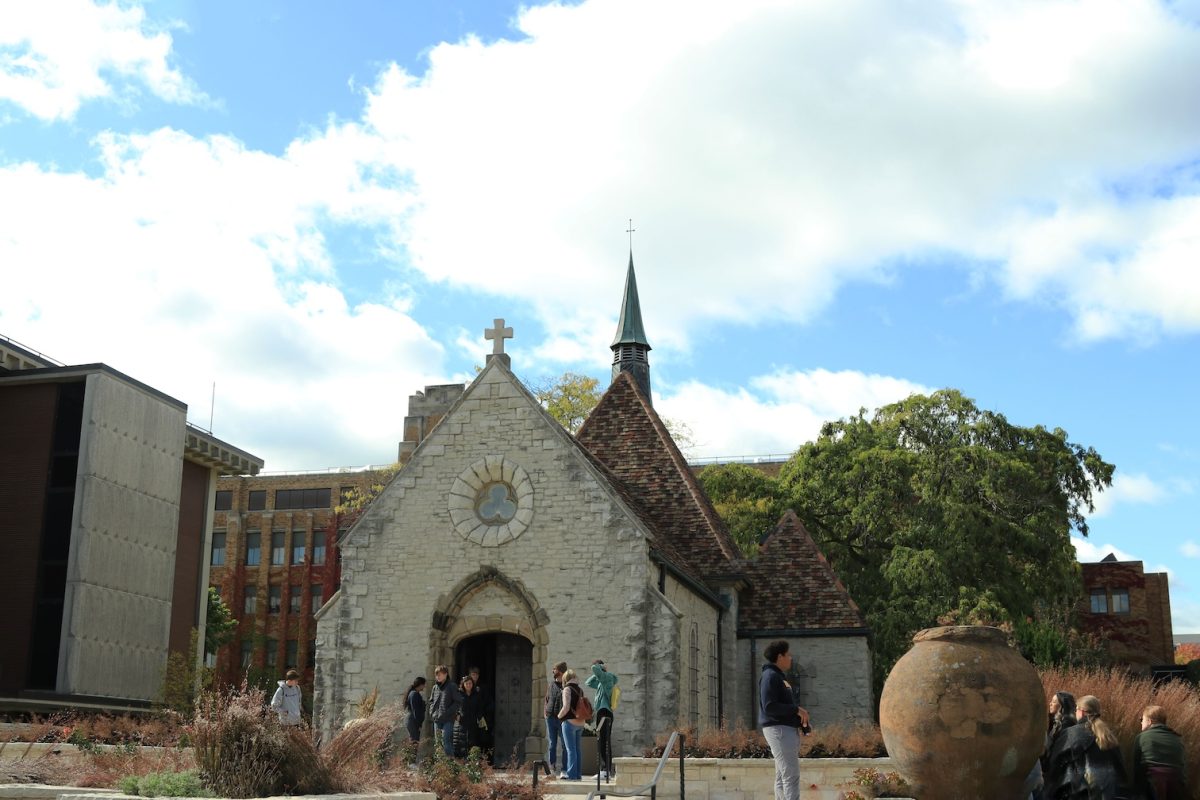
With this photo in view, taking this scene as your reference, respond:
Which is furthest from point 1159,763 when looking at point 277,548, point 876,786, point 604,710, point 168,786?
point 277,548

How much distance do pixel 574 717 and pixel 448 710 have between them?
2.10 m

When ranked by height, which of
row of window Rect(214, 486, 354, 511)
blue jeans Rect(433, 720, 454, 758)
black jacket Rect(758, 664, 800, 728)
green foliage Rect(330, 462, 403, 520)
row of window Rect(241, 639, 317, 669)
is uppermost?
row of window Rect(214, 486, 354, 511)

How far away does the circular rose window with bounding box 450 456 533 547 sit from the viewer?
70.9ft

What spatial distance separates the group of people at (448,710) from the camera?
17.3 meters

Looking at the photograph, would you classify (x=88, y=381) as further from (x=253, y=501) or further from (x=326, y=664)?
(x=253, y=501)

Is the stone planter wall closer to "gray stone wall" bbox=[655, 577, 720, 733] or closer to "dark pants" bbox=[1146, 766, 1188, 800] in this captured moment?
"gray stone wall" bbox=[655, 577, 720, 733]

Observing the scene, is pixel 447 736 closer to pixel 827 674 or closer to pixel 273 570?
pixel 827 674

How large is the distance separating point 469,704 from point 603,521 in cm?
418

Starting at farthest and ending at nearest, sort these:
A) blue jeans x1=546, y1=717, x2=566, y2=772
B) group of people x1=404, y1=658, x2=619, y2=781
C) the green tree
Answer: the green tree, blue jeans x1=546, y1=717, x2=566, y2=772, group of people x1=404, y1=658, x2=619, y2=781

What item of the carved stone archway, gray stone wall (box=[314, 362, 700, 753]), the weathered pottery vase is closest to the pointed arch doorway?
gray stone wall (box=[314, 362, 700, 753])

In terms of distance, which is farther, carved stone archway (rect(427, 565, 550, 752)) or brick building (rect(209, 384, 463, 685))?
brick building (rect(209, 384, 463, 685))

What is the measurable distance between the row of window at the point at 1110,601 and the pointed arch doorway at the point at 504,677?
4159 centimetres

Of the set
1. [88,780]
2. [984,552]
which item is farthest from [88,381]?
[984,552]

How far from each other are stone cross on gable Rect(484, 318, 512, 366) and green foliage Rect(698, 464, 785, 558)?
15.7m
